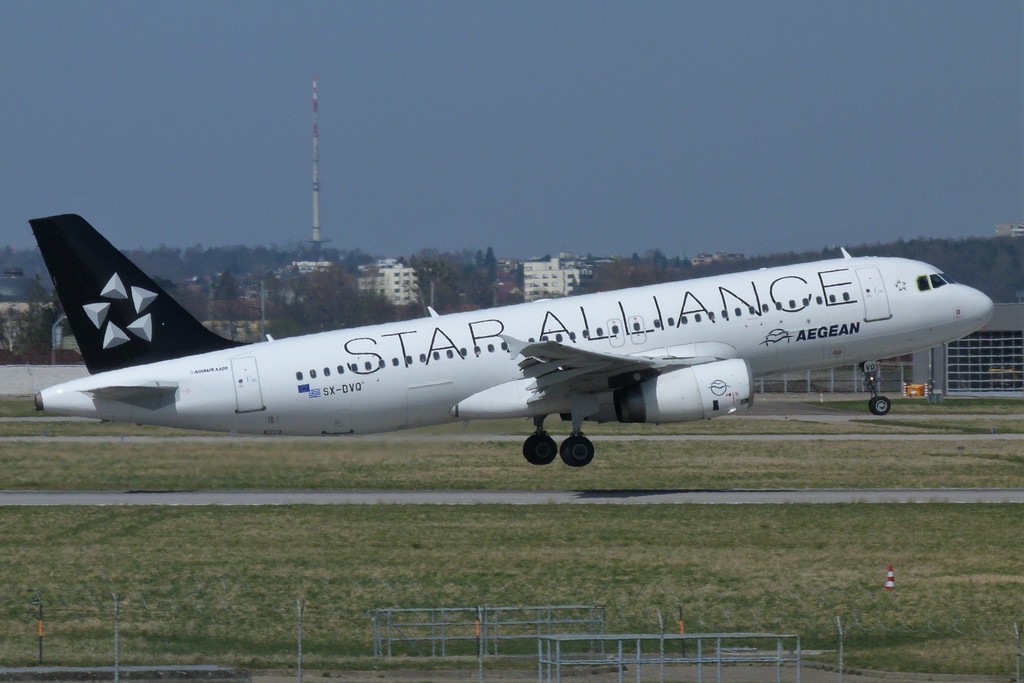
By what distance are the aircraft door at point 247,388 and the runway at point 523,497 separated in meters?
3.36

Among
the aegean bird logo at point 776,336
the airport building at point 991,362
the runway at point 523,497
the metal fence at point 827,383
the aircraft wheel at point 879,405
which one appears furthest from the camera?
the metal fence at point 827,383

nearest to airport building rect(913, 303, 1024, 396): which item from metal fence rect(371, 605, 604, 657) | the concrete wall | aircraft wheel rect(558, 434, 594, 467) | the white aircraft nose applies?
the white aircraft nose

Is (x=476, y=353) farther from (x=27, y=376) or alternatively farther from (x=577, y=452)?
(x=27, y=376)

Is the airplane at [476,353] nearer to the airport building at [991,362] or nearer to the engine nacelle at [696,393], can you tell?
the engine nacelle at [696,393]

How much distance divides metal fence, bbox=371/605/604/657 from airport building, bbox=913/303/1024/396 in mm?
74776

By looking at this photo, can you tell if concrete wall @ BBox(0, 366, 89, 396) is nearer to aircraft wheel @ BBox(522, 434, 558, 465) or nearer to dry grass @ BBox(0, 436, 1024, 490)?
dry grass @ BBox(0, 436, 1024, 490)

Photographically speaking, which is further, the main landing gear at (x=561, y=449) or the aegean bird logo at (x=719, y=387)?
the main landing gear at (x=561, y=449)

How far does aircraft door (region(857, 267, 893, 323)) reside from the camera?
139ft

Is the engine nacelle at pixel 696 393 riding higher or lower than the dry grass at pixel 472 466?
higher

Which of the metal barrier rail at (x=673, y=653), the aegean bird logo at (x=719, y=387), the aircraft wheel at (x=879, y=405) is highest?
the aegean bird logo at (x=719, y=387)

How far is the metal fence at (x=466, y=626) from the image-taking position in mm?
27156

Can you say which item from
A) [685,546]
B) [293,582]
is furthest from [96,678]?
[685,546]

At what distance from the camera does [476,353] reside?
41.5m

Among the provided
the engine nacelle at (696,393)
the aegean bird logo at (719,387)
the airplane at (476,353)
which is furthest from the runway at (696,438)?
the aegean bird logo at (719,387)
